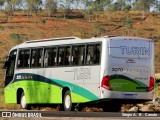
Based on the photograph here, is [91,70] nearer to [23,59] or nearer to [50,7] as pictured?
[23,59]

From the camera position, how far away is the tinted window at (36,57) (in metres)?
23.7

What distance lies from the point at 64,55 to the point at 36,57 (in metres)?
2.26

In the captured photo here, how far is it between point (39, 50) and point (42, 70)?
0.94 m

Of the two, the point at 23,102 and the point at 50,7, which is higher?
the point at 50,7

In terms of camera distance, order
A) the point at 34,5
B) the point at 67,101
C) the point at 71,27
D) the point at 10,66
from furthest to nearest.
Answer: the point at 34,5
the point at 71,27
the point at 10,66
the point at 67,101

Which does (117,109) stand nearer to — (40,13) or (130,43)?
(130,43)

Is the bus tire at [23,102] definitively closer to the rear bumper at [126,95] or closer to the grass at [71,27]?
the rear bumper at [126,95]

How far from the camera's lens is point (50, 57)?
2302 cm

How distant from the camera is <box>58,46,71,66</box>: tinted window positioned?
21.9m

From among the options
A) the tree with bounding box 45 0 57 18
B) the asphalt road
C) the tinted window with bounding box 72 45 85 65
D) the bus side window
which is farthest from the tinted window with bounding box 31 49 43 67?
the tree with bounding box 45 0 57 18

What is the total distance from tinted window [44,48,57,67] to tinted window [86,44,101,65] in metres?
2.39

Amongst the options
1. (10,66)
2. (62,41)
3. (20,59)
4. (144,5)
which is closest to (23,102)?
(10,66)

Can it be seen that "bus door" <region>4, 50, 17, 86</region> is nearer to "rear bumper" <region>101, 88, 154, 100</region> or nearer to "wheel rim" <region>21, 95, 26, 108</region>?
"wheel rim" <region>21, 95, 26, 108</region>

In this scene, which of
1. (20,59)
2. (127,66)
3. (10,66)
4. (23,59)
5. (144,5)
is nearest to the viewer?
(127,66)
